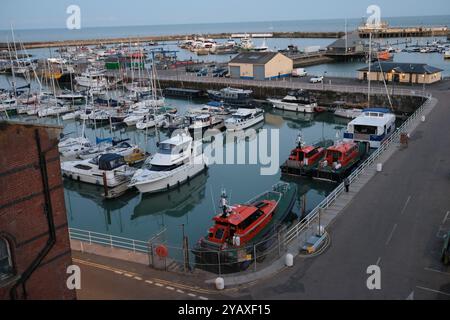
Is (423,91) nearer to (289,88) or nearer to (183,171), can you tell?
(289,88)

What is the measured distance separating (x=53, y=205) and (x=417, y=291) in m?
12.3

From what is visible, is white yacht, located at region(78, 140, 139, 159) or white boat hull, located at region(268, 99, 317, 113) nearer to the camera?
white yacht, located at region(78, 140, 139, 159)

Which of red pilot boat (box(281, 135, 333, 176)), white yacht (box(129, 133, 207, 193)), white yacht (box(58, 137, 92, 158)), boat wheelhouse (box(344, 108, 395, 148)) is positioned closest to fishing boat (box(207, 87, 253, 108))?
boat wheelhouse (box(344, 108, 395, 148))

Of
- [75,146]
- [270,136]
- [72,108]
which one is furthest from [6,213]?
[72,108]

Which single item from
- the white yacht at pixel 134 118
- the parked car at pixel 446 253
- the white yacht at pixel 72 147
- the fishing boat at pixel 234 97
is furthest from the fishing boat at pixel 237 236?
the fishing boat at pixel 234 97

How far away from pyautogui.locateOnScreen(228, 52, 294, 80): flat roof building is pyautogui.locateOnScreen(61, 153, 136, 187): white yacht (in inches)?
1604

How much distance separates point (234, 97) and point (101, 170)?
31.2 metres

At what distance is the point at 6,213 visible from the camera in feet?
40.9

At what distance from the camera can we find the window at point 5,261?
41.6 feet

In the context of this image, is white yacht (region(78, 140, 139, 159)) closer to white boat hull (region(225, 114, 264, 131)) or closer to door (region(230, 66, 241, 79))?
white boat hull (region(225, 114, 264, 131))

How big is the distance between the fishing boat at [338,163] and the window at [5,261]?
78.4ft

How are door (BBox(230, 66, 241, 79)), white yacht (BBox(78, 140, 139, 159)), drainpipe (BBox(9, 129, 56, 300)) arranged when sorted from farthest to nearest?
door (BBox(230, 66, 241, 79)) → white yacht (BBox(78, 140, 139, 159)) → drainpipe (BBox(9, 129, 56, 300))

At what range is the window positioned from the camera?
12680mm

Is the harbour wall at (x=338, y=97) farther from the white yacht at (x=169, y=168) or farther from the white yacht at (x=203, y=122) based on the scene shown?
the white yacht at (x=169, y=168)
